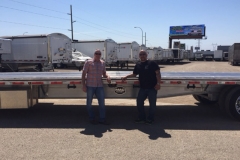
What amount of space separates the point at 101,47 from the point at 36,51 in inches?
321

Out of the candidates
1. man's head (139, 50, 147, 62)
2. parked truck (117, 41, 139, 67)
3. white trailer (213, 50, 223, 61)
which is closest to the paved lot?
man's head (139, 50, 147, 62)

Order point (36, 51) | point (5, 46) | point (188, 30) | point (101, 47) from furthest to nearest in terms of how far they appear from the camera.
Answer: point (188, 30) → point (101, 47) → point (36, 51) → point (5, 46)

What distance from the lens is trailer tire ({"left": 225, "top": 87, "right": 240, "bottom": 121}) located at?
6.25 metres

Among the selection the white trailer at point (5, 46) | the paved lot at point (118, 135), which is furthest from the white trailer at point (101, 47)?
the paved lot at point (118, 135)

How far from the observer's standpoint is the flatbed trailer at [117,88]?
628 centimetres

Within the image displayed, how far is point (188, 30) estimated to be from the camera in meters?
78.8

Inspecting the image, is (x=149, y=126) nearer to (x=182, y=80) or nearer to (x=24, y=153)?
(x=182, y=80)

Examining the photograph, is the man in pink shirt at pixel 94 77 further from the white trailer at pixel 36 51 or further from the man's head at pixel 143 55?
the white trailer at pixel 36 51

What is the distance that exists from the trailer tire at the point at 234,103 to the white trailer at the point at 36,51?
15.2 metres

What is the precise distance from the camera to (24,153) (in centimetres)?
443

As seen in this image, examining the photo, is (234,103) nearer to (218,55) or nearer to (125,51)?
(125,51)

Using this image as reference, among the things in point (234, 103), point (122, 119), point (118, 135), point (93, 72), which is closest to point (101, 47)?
point (122, 119)

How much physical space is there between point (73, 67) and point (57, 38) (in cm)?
723

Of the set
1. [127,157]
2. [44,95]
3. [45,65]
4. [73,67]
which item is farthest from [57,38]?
[127,157]
